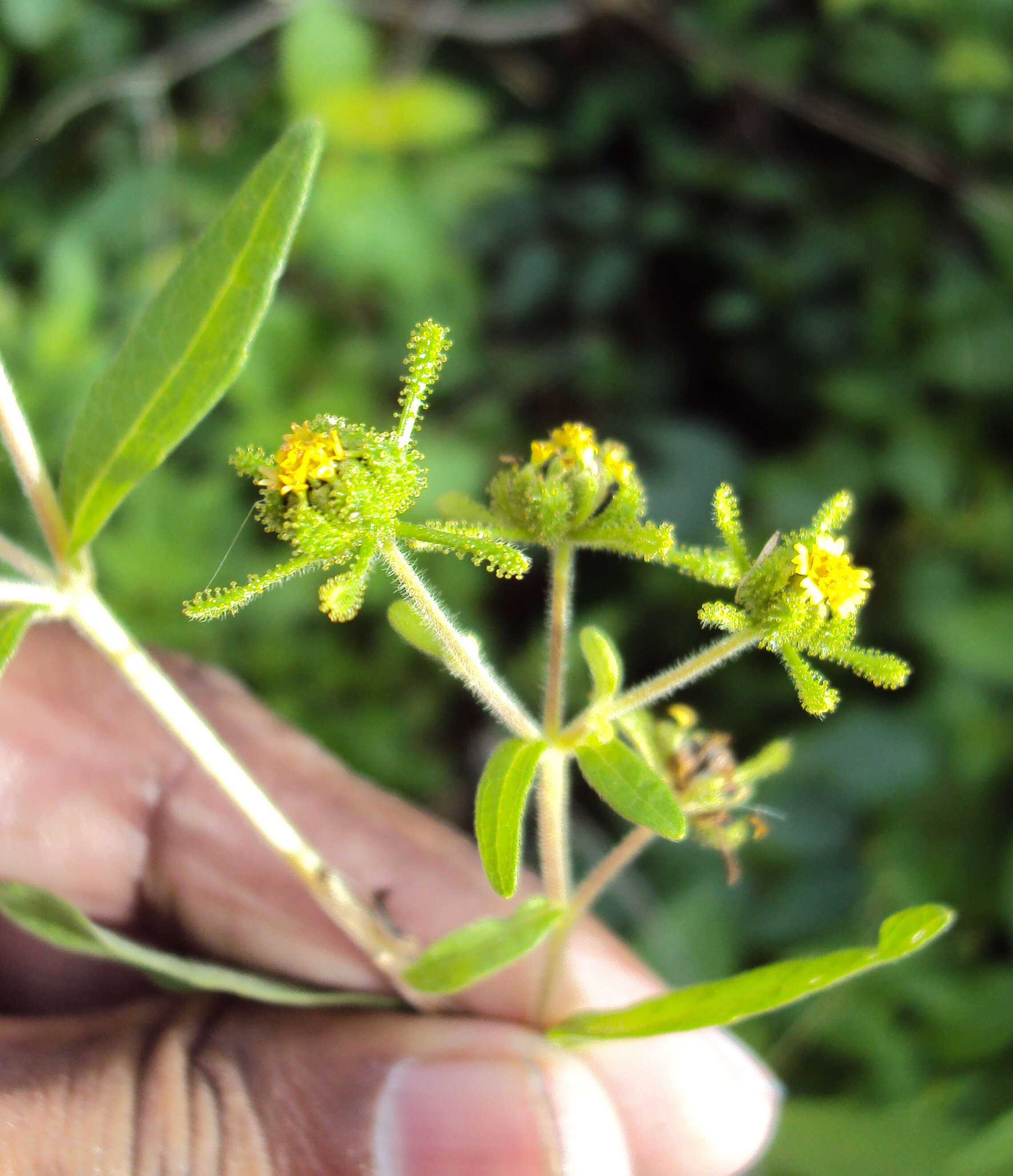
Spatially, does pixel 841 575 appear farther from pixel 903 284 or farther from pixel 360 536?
pixel 903 284

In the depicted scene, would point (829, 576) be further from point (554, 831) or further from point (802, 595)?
point (554, 831)

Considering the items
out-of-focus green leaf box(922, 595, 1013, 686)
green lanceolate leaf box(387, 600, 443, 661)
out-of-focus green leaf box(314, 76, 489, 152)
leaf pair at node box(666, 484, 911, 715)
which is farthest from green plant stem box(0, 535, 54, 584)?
out-of-focus green leaf box(314, 76, 489, 152)

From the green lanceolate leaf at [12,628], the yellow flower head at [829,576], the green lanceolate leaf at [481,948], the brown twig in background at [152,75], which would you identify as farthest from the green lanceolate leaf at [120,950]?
the brown twig in background at [152,75]

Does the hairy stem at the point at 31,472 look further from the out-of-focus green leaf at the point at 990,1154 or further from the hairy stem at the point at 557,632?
the out-of-focus green leaf at the point at 990,1154

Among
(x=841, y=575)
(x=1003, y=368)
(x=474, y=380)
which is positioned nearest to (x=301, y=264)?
(x=474, y=380)

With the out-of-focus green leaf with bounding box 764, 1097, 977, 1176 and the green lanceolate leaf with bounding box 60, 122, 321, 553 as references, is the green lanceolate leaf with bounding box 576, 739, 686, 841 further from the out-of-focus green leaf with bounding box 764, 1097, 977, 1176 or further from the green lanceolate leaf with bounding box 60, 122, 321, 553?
the out-of-focus green leaf with bounding box 764, 1097, 977, 1176

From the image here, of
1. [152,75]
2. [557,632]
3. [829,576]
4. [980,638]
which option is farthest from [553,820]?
[152,75]
